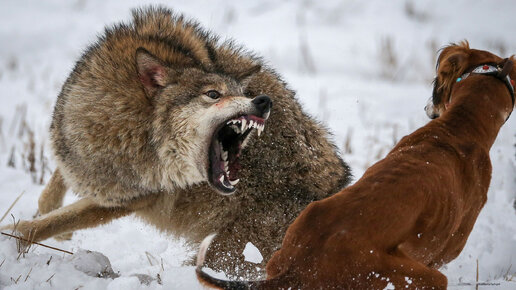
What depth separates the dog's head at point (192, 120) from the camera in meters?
3.50

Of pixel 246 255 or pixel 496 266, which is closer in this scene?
pixel 246 255

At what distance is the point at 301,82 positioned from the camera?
9.27m

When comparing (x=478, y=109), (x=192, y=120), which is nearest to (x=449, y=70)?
(x=478, y=109)

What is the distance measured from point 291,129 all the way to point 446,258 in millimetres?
1373

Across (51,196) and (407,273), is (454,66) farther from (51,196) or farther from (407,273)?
(51,196)

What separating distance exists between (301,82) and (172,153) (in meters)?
5.94

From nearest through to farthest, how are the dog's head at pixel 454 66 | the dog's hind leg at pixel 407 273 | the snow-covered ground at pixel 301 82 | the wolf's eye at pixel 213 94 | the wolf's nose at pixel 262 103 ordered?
the dog's hind leg at pixel 407 273, the wolf's nose at pixel 262 103, the dog's head at pixel 454 66, the wolf's eye at pixel 213 94, the snow-covered ground at pixel 301 82

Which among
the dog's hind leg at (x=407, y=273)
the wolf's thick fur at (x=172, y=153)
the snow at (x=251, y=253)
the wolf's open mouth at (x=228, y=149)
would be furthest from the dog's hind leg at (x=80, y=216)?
the dog's hind leg at (x=407, y=273)

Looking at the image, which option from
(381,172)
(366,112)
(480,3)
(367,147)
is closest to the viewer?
(381,172)

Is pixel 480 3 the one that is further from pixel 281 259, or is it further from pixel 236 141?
pixel 281 259

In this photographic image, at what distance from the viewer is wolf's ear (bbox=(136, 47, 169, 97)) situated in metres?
3.55

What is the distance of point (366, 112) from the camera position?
322 inches

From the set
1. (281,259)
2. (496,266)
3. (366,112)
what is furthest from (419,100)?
(281,259)

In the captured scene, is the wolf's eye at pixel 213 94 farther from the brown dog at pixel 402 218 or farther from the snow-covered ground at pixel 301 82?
the brown dog at pixel 402 218
